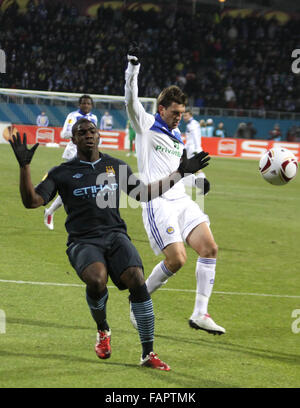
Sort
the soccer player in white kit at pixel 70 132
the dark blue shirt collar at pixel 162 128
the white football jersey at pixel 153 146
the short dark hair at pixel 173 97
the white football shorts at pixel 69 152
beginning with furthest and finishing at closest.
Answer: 1. the white football shorts at pixel 69 152
2. the soccer player in white kit at pixel 70 132
3. the dark blue shirt collar at pixel 162 128
4. the white football jersey at pixel 153 146
5. the short dark hair at pixel 173 97

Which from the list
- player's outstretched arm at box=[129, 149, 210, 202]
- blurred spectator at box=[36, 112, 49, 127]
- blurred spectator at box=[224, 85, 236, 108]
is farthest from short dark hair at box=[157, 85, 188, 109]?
blurred spectator at box=[224, 85, 236, 108]

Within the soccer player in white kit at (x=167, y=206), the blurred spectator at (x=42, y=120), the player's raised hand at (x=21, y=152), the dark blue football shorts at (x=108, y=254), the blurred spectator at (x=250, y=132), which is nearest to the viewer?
the player's raised hand at (x=21, y=152)

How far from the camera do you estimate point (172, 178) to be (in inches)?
226

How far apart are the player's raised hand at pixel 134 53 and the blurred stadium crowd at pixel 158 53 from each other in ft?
110

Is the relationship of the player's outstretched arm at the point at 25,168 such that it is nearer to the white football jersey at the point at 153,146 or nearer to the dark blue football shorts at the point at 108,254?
the dark blue football shorts at the point at 108,254

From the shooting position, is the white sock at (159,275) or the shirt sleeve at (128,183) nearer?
the shirt sleeve at (128,183)

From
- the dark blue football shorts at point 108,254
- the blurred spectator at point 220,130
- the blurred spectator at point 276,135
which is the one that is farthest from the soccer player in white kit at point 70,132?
the blurred spectator at point 276,135

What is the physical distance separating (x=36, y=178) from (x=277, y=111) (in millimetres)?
25491

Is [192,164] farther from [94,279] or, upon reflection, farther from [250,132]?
[250,132]

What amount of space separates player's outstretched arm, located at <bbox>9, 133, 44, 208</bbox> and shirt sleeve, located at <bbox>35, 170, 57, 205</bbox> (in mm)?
95

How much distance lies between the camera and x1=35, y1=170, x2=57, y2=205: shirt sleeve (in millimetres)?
5449

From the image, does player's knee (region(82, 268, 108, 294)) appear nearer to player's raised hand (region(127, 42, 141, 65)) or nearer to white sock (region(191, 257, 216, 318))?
white sock (region(191, 257, 216, 318))

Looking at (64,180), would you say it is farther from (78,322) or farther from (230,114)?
(230,114)

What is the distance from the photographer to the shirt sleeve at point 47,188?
545 cm
